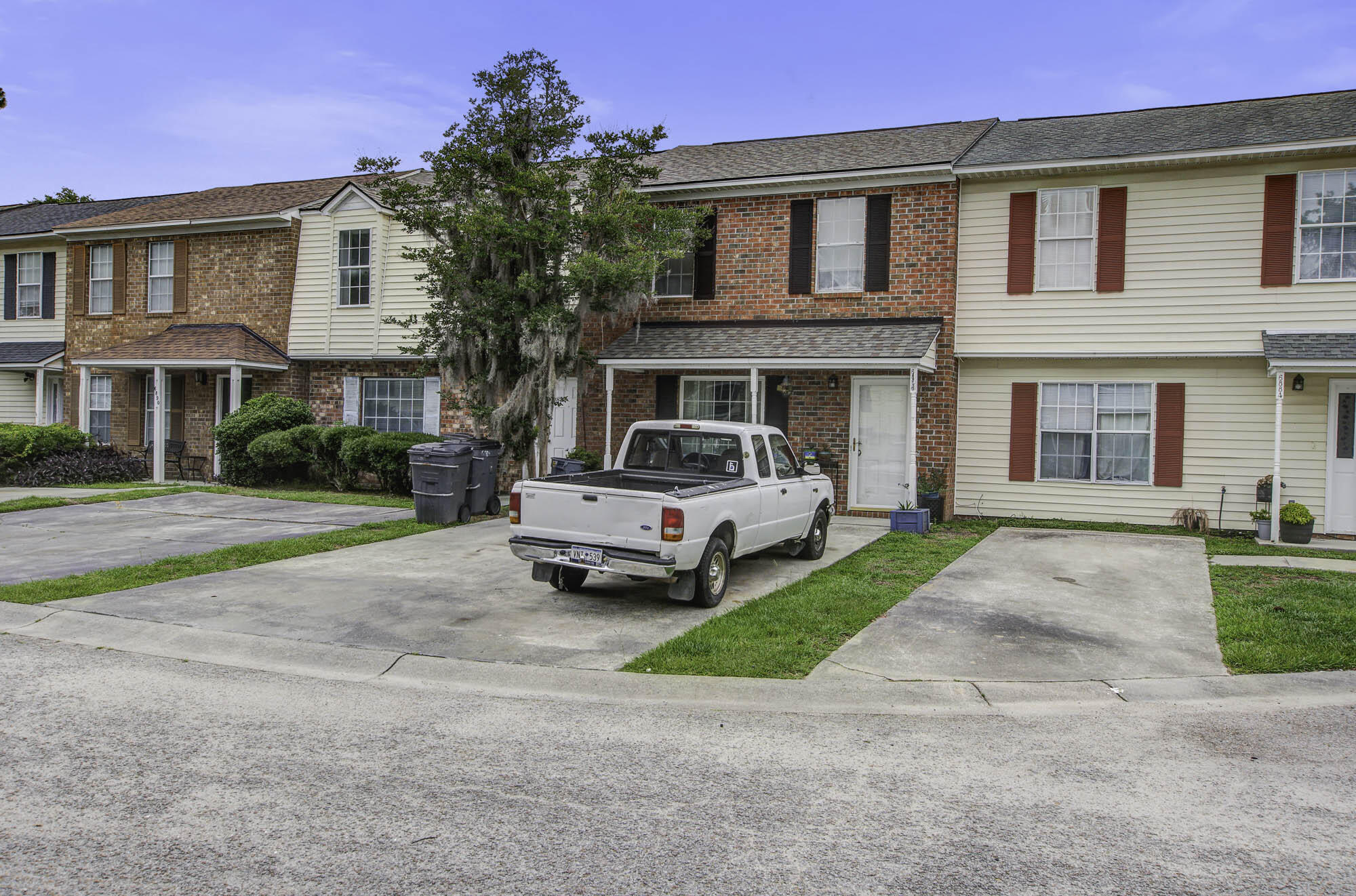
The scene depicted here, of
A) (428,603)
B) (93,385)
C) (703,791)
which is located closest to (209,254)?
(93,385)

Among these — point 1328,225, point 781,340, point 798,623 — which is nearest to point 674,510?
point 798,623

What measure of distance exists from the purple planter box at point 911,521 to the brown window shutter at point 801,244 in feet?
14.8

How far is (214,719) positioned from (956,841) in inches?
163

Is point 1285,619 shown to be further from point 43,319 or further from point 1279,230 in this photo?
point 43,319

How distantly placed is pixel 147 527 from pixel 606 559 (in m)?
8.18

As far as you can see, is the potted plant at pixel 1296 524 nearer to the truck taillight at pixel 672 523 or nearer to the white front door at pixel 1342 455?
the white front door at pixel 1342 455

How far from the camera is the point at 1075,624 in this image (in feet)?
26.5

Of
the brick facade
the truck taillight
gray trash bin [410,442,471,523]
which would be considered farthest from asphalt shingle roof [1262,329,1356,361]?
gray trash bin [410,442,471,523]

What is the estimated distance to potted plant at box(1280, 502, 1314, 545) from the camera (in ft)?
41.8

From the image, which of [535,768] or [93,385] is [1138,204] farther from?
[93,385]

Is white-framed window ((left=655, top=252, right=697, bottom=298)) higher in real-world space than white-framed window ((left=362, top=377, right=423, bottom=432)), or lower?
higher

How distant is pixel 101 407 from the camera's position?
21.2 meters

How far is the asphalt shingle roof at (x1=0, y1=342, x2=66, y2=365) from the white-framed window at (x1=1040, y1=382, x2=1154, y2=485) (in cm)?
2219

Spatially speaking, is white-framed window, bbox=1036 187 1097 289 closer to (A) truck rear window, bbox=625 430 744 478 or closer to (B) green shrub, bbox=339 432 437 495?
(A) truck rear window, bbox=625 430 744 478
